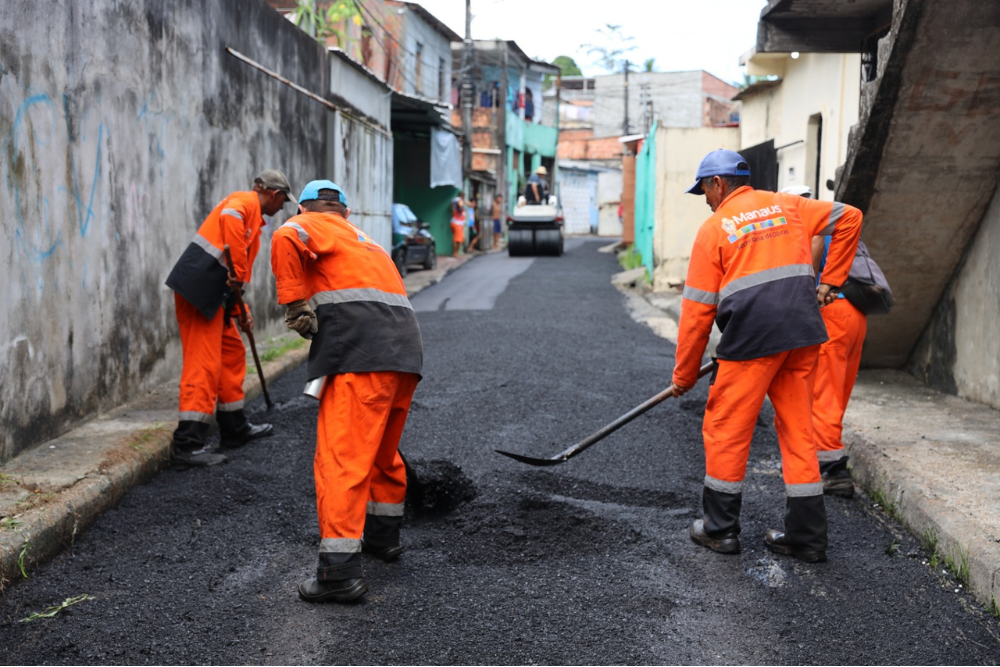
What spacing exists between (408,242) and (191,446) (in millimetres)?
13875

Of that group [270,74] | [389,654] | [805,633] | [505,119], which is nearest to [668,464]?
[805,633]

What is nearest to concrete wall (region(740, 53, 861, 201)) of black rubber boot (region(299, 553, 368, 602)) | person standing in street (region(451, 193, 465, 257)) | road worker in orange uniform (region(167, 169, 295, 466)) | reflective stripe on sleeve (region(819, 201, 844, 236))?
reflective stripe on sleeve (region(819, 201, 844, 236))

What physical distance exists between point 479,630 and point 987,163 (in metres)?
4.88

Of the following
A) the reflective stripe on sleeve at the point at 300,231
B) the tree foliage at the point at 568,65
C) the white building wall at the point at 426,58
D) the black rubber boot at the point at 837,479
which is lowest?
the black rubber boot at the point at 837,479

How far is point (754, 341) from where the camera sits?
13.5 ft

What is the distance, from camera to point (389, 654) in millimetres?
3219

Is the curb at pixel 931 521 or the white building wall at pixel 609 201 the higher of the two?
the white building wall at pixel 609 201

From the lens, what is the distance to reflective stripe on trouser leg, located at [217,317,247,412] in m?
5.98

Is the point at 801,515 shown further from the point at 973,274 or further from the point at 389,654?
the point at 973,274

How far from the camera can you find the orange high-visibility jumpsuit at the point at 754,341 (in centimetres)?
415

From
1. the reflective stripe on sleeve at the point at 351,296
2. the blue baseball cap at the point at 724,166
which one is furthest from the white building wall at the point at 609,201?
the reflective stripe on sleeve at the point at 351,296

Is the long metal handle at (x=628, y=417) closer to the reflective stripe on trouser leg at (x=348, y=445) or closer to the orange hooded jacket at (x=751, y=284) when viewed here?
the orange hooded jacket at (x=751, y=284)

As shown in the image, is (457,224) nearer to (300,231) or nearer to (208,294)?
(208,294)

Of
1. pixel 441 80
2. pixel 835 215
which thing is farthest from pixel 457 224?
pixel 835 215
